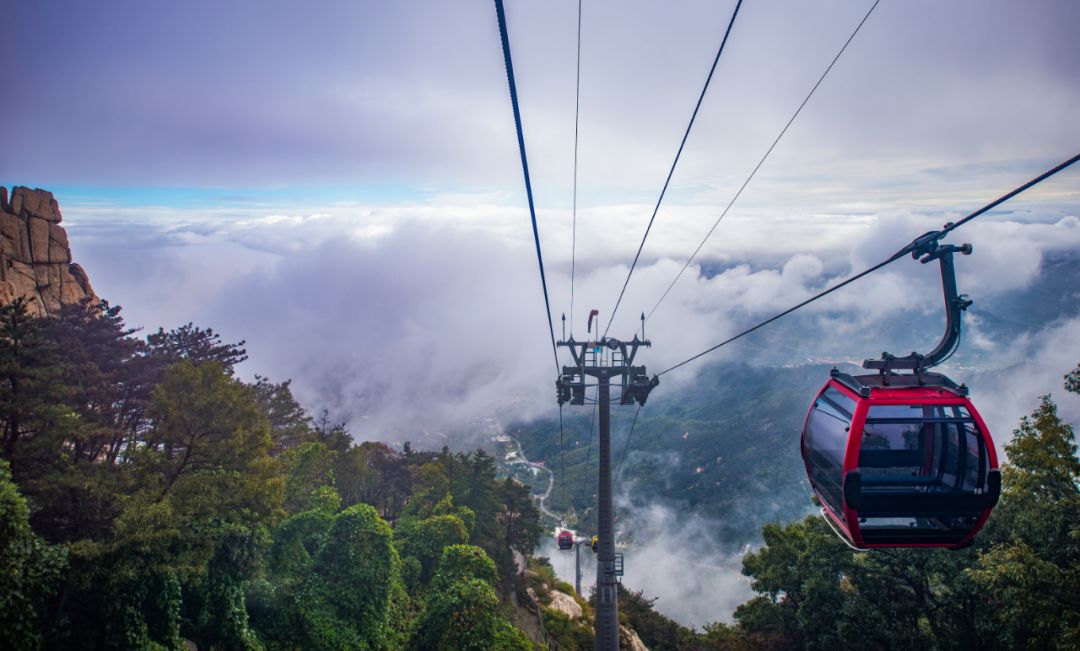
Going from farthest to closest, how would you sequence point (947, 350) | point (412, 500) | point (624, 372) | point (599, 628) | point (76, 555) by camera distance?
point (412, 500)
point (624, 372)
point (599, 628)
point (76, 555)
point (947, 350)

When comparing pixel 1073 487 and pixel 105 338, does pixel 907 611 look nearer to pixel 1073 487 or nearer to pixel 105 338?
pixel 1073 487

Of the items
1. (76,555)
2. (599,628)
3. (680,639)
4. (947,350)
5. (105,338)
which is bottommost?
(680,639)

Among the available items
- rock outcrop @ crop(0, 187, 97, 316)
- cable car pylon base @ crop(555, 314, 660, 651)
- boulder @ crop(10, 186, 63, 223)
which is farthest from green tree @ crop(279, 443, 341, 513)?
boulder @ crop(10, 186, 63, 223)

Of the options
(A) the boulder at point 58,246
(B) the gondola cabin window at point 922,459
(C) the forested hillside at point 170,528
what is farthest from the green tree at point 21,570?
(A) the boulder at point 58,246

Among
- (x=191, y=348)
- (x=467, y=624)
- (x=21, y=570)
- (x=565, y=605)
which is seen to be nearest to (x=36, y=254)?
(x=191, y=348)

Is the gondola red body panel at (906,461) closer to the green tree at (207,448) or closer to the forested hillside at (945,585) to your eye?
the forested hillside at (945,585)

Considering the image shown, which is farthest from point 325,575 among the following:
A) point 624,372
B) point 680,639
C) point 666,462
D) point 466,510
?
point 666,462

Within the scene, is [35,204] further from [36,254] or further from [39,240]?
[36,254]
